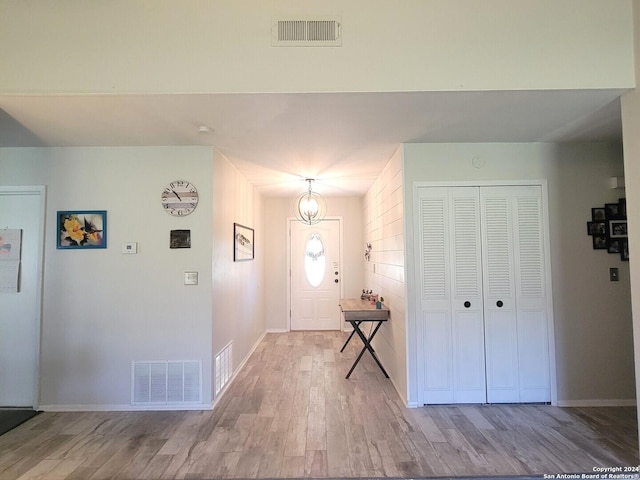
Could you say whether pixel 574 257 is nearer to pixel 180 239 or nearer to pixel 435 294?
pixel 435 294

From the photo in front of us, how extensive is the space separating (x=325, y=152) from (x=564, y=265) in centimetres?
248

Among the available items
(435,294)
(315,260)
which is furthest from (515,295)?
(315,260)

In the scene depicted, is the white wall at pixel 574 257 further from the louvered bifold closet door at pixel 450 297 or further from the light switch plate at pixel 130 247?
the light switch plate at pixel 130 247

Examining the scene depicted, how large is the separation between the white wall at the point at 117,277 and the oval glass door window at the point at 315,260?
3296mm

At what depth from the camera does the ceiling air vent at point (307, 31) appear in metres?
2.14

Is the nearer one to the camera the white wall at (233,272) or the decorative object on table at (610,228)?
the decorative object on table at (610,228)

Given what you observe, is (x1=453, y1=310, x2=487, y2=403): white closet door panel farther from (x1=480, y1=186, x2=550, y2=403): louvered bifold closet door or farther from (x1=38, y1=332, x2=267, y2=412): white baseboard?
(x1=38, y1=332, x2=267, y2=412): white baseboard

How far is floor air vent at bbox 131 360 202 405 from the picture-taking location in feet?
9.87

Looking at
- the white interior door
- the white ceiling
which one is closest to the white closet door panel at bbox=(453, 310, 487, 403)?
the white ceiling

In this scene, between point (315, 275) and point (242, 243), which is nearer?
point (242, 243)

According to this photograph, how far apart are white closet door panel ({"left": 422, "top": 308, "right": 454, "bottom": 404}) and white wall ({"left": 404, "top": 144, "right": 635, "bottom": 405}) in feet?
0.42

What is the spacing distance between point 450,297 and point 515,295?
0.60 m

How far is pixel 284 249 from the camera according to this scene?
626cm

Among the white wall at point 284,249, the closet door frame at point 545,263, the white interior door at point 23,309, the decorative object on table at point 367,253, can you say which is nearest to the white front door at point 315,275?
the white wall at point 284,249
